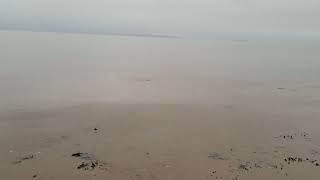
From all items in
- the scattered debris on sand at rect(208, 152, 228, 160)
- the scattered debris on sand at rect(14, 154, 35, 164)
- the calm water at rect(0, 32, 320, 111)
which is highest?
the calm water at rect(0, 32, 320, 111)

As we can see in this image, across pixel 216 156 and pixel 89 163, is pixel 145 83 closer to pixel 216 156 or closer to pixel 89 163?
pixel 216 156

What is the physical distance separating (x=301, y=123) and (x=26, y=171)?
12.2 m

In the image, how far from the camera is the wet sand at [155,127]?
12430 millimetres

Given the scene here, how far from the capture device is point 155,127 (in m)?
17.7

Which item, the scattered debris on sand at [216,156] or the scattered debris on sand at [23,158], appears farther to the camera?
the scattered debris on sand at [216,156]

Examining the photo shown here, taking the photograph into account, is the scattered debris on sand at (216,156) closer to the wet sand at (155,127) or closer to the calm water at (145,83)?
the wet sand at (155,127)

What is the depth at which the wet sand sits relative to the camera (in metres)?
A: 12.4

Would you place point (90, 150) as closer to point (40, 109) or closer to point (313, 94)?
point (40, 109)

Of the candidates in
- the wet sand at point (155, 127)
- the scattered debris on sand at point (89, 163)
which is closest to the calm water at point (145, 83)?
the wet sand at point (155, 127)

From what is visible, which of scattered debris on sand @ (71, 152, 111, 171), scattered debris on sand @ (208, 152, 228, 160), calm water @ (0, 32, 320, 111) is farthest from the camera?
calm water @ (0, 32, 320, 111)

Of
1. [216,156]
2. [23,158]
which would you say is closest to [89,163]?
[23,158]

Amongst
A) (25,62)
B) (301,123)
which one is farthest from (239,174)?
(25,62)

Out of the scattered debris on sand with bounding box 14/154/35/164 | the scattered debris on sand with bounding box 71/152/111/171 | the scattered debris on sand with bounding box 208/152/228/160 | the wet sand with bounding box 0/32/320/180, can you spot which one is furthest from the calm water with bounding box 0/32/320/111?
the scattered debris on sand with bounding box 208/152/228/160

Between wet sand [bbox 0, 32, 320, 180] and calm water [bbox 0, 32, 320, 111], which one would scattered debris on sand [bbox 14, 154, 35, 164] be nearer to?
wet sand [bbox 0, 32, 320, 180]
